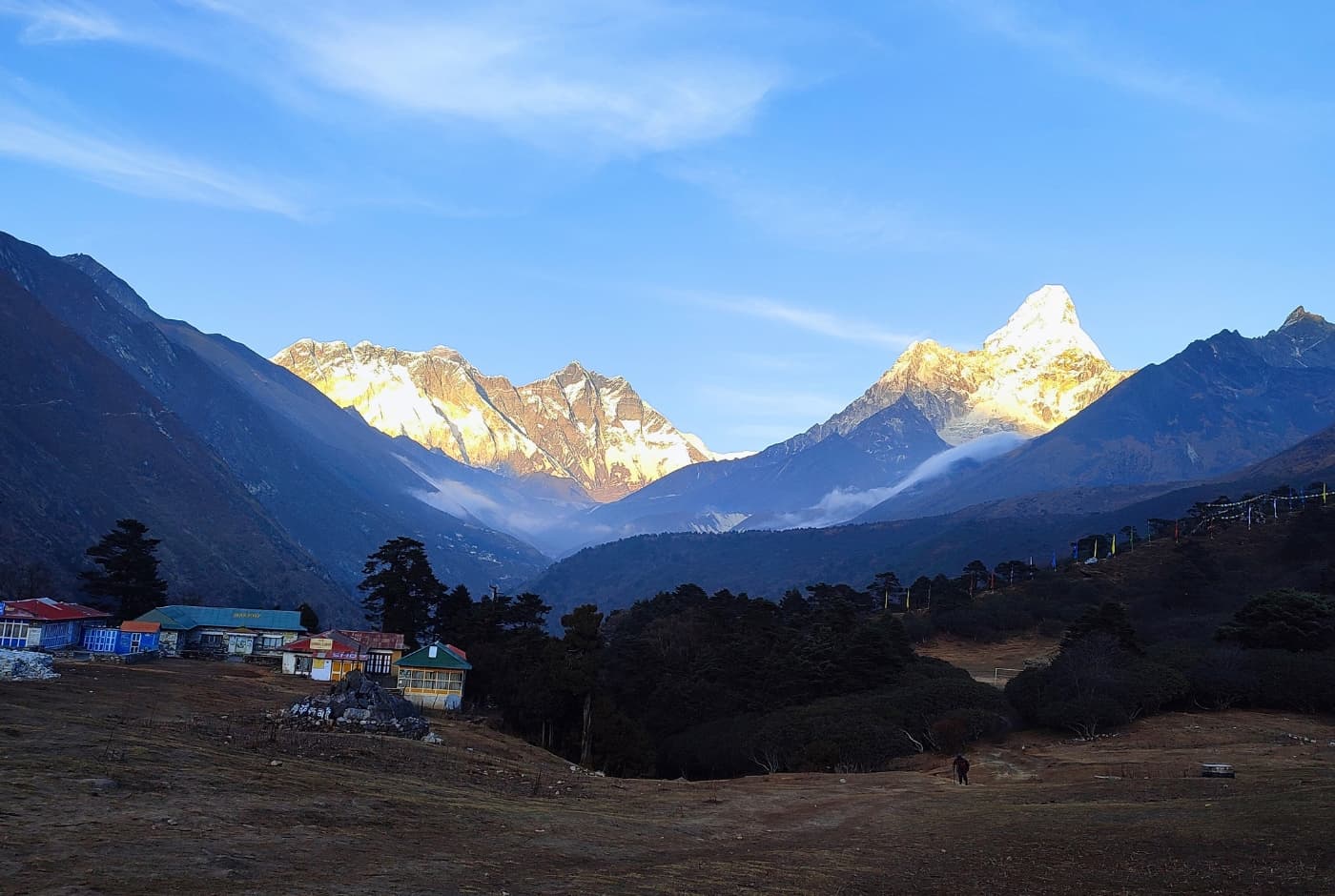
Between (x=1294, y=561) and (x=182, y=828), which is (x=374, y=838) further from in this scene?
(x=1294, y=561)

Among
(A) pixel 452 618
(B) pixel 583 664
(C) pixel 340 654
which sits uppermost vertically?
(A) pixel 452 618

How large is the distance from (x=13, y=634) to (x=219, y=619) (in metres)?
20.7

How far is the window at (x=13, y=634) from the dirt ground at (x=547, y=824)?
34.3m

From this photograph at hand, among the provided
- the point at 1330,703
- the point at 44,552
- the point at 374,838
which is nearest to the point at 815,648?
the point at 1330,703

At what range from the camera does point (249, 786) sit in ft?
82.5

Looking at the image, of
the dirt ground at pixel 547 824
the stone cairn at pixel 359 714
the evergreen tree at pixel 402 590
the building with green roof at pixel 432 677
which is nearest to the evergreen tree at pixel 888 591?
the evergreen tree at pixel 402 590

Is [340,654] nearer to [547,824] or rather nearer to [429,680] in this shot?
[429,680]

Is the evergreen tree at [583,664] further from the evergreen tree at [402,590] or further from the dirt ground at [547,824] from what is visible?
the evergreen tree at [402,590]

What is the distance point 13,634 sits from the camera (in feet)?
235

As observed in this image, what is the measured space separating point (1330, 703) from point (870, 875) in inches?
1925

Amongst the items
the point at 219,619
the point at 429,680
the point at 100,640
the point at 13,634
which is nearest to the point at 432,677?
the point at 429,680

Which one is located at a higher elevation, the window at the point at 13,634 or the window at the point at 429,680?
the window at the point at 13,634

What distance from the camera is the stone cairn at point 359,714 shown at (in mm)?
44625

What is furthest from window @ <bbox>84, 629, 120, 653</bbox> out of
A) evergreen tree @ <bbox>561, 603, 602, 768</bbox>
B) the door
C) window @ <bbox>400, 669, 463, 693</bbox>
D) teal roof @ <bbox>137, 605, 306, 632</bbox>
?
evergreen tree @ <bbox>561, 603, 602, 768</bbox>
